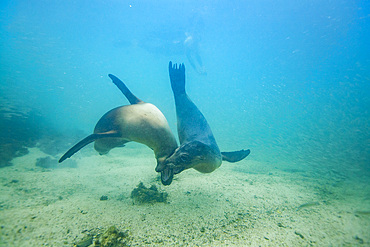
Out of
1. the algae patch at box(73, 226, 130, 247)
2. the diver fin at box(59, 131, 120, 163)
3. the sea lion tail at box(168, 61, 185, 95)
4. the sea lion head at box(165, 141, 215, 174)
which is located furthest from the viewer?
the sea lion tail at box(168, 61, 185, 95)

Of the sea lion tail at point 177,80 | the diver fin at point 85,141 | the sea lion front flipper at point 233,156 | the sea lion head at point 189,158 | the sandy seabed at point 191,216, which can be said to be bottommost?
the sandy seabed at point 191,216

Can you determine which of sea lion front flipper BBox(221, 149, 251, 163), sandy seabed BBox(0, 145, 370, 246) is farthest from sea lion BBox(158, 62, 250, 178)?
sandy seabed BBox(0, 145, 370, 246)

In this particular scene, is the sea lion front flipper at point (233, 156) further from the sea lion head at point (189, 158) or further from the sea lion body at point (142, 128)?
the sea lion body at point (142, 128)

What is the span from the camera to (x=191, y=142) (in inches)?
78.1

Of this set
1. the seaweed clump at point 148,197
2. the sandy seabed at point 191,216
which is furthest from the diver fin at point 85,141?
the seaweed clump at point 148,197

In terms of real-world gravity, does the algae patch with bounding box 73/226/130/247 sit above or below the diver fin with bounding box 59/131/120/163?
below

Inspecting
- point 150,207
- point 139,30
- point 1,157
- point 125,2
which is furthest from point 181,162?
point 139,30

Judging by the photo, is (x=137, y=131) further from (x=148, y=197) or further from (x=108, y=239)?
(x=108, y=239)

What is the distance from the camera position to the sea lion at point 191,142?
6.15 ft

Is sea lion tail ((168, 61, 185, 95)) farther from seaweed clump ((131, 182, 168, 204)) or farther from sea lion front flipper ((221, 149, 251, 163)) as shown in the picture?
seaweed clump ((131, 182, 168, 204))

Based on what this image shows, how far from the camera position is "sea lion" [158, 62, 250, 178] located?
187cm

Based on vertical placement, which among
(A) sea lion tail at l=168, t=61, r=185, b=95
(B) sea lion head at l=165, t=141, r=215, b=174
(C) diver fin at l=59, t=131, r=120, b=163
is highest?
(A) sea lion tail at l=168, t=61, r=185, b=95

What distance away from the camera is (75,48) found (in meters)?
36.3

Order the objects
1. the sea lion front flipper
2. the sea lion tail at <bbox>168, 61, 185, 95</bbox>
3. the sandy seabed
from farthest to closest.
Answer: the sea lion tail at <bbox>168, 61, 185, 95</bbox> < the sea lion front flipper < the sandy seabed
